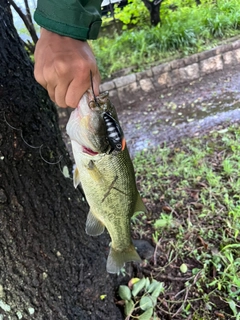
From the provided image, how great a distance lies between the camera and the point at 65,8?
1502 mm

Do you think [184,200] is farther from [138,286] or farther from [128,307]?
[128,307]

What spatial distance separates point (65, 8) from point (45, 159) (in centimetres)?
108

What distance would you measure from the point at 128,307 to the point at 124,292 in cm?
11

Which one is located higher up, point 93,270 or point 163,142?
point 93,270

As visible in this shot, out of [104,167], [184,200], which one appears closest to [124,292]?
[184,200]

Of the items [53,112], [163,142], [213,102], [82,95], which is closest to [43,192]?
[53,112]

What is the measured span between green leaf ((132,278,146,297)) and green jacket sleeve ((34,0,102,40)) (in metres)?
1.91

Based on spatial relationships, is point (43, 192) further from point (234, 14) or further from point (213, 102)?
point (234, 14)

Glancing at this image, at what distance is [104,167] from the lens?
1793mm

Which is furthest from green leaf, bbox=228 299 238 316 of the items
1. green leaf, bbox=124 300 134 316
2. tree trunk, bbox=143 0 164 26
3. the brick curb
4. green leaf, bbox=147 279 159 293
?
tree trunk, bbox=143 0 164 26

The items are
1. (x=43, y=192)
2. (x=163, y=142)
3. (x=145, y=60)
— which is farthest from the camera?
(x=145, y=60)

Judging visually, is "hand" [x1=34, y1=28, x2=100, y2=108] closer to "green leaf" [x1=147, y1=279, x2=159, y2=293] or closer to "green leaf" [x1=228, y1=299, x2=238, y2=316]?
"green leaf" [x1=147, y1=279, x2=159, y2=293]

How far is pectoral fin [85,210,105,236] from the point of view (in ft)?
6.86

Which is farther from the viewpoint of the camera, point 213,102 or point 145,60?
point 145,60
